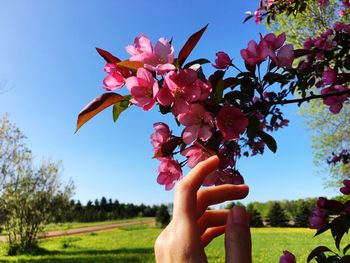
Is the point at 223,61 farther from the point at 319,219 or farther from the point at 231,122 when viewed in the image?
the point at 319,219

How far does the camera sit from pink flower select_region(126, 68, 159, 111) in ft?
3.41

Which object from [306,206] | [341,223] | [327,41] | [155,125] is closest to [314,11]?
[327,41]

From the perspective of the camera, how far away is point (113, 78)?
1142 millimetres

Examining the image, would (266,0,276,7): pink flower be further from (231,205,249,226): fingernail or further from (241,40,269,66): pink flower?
(231,205,249,226): fingernail

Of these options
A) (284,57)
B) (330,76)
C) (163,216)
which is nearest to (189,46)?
(284,57)

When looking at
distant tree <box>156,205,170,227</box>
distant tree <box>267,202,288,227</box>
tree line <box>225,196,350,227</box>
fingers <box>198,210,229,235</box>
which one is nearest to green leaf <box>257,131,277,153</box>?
fingers <box>198,210,229,235</box>

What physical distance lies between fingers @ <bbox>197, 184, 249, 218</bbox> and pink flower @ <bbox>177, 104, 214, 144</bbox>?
1.60 feet

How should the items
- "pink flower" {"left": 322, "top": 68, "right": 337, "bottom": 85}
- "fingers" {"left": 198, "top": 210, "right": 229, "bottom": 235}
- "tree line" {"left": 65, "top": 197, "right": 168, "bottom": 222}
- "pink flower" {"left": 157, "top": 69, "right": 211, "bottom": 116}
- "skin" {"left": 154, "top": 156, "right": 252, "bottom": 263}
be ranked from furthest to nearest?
"tree line" {"left": 65, "top": 197, "right": 168, "bottom": 222}, "pink flower" {"left": 322, "top": 68, "right": 337, "bottom": 85}, "pink flower" {"left": 157, "top": 69, "right": 211, "bottom": 116}, "fingers" {"left": 198, "top": 210, "right": 229, "bottom": 235}, "skin" {"left": 154, "top": 156, "right": 252, "bottom": 263}

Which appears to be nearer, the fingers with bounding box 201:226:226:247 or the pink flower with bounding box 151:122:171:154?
the fingers with bounding box 201:226:226:247

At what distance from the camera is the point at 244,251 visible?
514mm

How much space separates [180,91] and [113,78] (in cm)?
23

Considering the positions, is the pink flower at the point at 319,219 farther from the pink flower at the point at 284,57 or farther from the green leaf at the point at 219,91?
the green leaf at the point at 219,91

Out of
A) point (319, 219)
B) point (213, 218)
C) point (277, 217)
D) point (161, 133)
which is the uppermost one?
point (161, 133)

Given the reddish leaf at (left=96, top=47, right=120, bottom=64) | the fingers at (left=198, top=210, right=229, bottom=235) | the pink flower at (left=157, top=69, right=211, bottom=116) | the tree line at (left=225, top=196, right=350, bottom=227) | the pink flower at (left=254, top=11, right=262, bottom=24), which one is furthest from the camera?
the tree line at (left=225, top=196, right=350, bottom=227)
